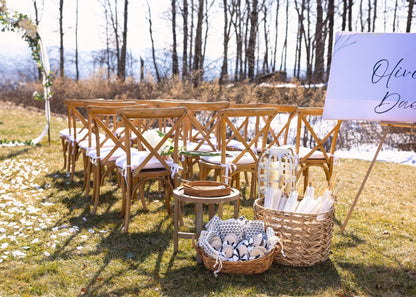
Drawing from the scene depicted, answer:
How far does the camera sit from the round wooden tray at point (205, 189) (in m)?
2.86

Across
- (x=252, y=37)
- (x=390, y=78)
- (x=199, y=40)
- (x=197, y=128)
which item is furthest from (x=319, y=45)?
(x=390, y=78)

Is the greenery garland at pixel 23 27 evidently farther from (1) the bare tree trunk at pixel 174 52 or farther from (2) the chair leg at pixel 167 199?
(1) the bare tree trunk at pixel 174 52

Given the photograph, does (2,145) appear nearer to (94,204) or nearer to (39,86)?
(94,204)

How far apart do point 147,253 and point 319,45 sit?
17.0m

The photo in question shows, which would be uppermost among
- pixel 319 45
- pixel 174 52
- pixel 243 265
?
pixel 319 45

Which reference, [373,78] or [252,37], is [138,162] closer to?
[373,78]

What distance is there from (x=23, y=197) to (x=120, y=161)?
159 cm

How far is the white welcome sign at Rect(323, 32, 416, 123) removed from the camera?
3.24 meters

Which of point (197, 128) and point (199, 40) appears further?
point (199, 40)

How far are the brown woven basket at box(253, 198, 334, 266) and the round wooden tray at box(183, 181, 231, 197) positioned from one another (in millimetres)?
354

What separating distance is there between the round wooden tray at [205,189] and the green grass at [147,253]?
526 millimetres

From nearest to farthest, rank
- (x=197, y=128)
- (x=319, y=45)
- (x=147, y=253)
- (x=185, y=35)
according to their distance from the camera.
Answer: (x=147, y=253)
(x=197, y=128)
(x=185, y=35)
(x=319, y=45)

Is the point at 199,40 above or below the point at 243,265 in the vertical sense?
above

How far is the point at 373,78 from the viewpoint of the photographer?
10.9 feet
